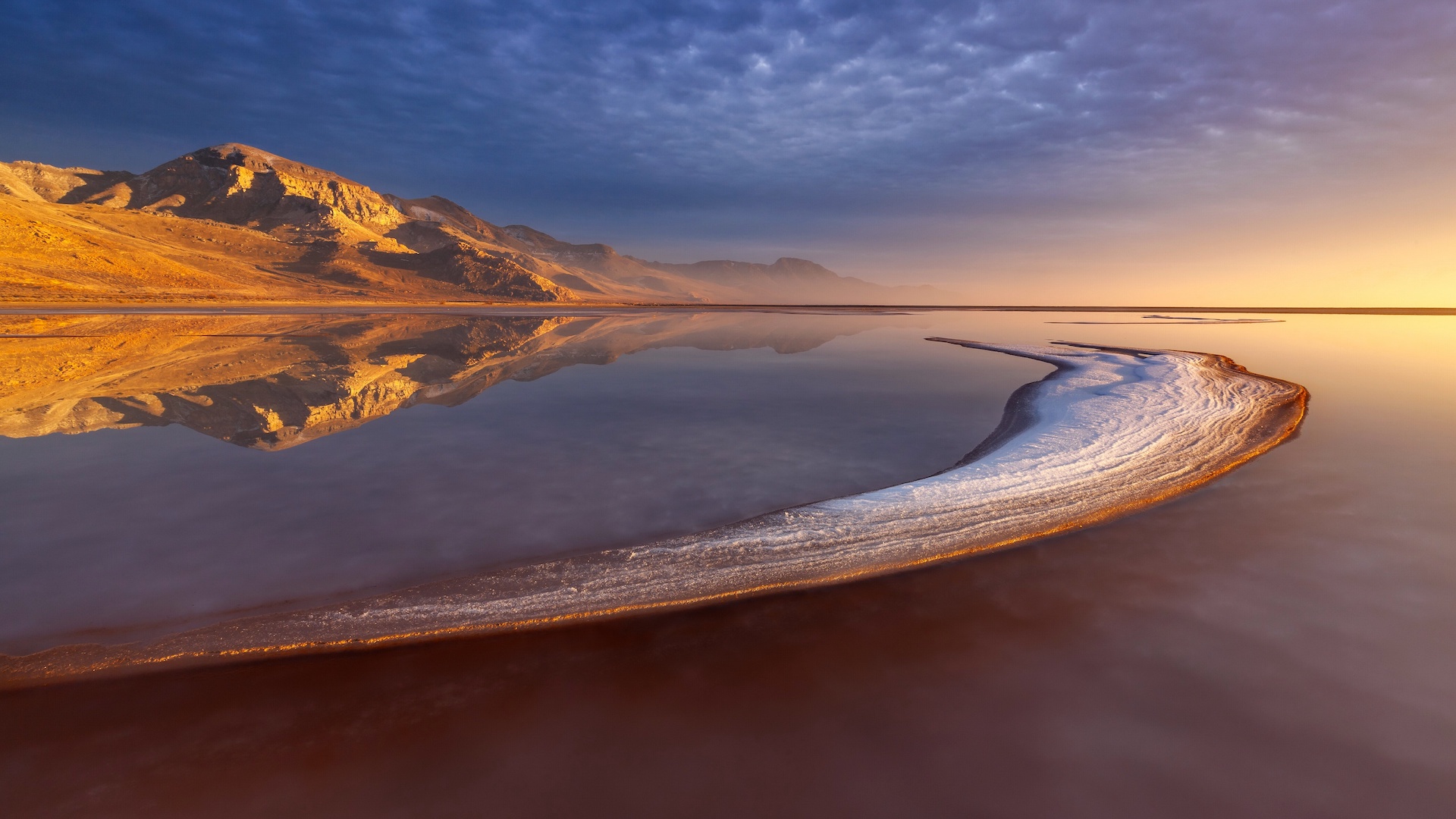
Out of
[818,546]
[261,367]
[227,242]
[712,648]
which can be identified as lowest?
[712,648]

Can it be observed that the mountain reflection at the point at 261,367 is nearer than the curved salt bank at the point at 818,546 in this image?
No

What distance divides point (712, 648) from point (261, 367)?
19.6 metres

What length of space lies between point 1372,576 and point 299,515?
11183 millimetres

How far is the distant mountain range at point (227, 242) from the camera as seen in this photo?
68.0 m

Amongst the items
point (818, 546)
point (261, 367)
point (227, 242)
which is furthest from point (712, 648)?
point (227, 242)

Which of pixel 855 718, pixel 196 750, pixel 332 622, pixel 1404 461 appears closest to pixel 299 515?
pixel 332 622

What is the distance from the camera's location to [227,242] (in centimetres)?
10475

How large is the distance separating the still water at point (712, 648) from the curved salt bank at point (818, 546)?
26cm

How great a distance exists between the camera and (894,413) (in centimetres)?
1279

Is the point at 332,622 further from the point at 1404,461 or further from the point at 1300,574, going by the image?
the point at 1404,461

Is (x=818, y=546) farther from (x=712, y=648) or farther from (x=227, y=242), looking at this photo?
(x=227, y=242)

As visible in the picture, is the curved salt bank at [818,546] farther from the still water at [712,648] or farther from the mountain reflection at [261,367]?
the mountain reflection at [261,367]

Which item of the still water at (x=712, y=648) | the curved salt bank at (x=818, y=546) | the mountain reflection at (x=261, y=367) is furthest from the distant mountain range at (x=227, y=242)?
the curved salt bank at (x=818, y=546)

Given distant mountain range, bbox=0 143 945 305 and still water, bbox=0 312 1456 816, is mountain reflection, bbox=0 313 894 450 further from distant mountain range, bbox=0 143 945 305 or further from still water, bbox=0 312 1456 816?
distant mountain range, bbox=0 143 945 305
